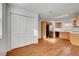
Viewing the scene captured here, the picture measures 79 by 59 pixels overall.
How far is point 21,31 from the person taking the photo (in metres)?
3.19

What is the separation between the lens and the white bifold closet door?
2842 mm

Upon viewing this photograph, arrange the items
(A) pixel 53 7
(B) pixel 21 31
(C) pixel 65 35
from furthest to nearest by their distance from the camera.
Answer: (C) pixel 65 35 → (B) pixel 21 31 → (A) pixel 53 7

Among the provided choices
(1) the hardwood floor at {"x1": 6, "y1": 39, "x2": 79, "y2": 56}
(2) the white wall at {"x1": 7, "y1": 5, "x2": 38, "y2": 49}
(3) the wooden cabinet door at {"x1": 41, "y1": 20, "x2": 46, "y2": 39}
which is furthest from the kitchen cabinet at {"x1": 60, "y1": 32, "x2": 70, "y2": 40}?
(2) the white wall at {"x1": 7, "y1": 5, "x2": 38, "y2": 49}

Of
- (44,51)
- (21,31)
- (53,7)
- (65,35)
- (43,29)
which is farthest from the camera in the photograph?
(43,29)

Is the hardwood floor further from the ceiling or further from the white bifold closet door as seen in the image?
the ceiling

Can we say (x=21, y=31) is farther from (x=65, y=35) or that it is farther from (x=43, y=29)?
(x=65, y=35)

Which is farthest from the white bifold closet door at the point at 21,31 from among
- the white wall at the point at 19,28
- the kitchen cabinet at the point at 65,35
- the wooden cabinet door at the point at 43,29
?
the kitchen cabinet at the point at 65,35

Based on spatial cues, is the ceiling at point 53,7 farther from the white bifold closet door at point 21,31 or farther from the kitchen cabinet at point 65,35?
the kitchen cabinet at point 65,35

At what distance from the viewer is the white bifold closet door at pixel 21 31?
9.32 ft

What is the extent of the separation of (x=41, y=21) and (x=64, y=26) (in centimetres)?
159

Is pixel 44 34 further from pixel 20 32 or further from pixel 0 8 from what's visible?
pixel 0 8

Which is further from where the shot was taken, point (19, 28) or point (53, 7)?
point (19, 28)

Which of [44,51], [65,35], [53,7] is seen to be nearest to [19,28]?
[44,51]

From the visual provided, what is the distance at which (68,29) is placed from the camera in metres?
5.10
